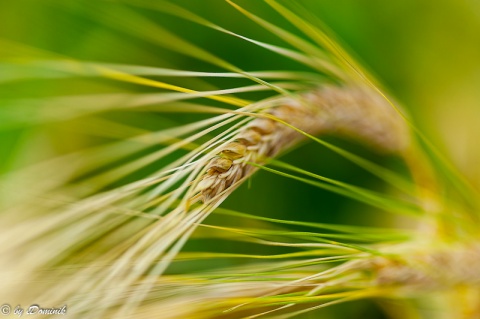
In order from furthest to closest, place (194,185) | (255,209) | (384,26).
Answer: (384,26) → (255,209) → (194,185)

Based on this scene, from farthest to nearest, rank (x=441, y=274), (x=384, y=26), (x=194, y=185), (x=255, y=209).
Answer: (x=384, y=26)
(x=255, y=209)
(x=441, y=274)
(x=194, y=185)

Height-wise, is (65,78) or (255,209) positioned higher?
(65,78)

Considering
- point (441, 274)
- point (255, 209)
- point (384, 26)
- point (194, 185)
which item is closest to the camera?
point (194, 185)

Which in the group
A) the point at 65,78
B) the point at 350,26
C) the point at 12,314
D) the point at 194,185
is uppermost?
the point at 350,26

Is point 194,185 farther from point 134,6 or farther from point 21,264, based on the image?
point 134,6

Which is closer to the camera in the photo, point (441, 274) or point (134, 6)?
point (441, 274)

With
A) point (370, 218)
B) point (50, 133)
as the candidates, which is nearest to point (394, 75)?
point (370, 218)

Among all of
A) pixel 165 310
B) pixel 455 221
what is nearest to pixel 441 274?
pixel 455 221

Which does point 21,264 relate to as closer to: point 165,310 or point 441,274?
point 165,310

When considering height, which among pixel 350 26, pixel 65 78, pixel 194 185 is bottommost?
pixel 194 185
